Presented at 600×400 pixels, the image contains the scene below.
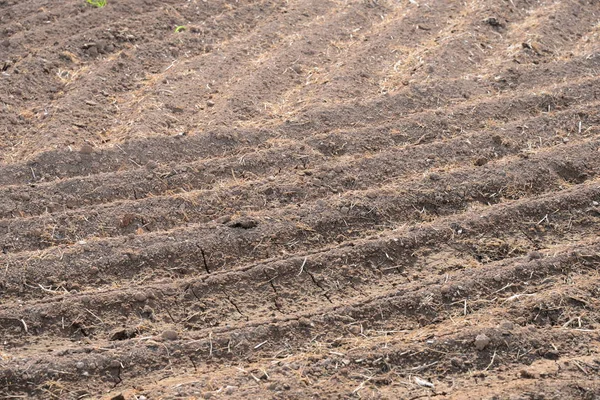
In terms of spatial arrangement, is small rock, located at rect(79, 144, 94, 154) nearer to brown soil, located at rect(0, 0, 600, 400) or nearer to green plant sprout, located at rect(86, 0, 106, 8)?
brown soil, located at rect(0, 0, 600, 400)

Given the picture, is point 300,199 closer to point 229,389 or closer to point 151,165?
point 151,165

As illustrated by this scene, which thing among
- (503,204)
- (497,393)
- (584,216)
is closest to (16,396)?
(497,393)

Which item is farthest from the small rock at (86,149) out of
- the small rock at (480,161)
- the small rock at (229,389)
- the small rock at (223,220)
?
the small rock at (480,161)

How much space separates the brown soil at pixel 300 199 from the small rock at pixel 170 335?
49 millimetres

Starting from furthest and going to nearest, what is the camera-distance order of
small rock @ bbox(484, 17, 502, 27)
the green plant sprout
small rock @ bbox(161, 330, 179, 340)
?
the green plant sprout → small rock @ bbox(484, 17, 502, 27) → small rock @ bbox(161, 330, 179, 340)

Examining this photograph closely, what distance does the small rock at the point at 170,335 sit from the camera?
12.9ft

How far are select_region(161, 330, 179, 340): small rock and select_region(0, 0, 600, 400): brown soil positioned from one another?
0.05 metres

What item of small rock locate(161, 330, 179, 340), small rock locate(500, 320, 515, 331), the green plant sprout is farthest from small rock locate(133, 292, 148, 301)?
the green plant sprout

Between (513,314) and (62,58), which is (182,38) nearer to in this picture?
(62,58)

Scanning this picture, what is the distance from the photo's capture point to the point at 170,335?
394 centimetres

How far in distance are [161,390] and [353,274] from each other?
1201 millimetres

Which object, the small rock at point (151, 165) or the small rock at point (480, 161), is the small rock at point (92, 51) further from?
the small rock at point (480, 161)

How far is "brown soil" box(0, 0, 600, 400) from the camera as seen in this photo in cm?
379

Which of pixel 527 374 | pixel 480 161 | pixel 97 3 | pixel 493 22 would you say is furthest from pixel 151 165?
pixel 493 22
